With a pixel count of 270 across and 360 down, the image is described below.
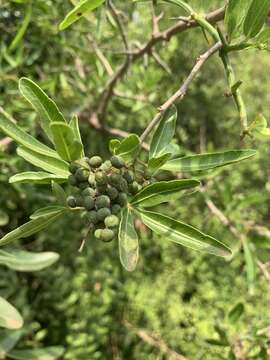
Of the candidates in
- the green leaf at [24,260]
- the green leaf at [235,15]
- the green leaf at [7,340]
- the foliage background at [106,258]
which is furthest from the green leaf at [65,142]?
the green leaf at [7,340]

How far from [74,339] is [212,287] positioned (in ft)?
2.71

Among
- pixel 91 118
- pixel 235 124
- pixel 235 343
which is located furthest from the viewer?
pixel 235 124

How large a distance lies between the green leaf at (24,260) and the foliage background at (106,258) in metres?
0.25

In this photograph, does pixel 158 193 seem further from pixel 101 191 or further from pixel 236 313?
pixel 236 313

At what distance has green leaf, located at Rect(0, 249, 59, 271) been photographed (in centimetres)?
127

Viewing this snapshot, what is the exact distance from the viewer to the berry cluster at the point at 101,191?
710 millimetres

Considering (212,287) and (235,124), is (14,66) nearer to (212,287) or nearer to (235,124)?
(212,287)

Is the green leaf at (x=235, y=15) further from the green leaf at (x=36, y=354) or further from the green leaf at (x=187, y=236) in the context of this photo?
the green leaf at (x=36, y=354)

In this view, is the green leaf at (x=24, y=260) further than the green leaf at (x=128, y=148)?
Yes

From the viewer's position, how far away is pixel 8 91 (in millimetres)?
1703

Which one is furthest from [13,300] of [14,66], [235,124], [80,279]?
[235,124]

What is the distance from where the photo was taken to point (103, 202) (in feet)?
2.32

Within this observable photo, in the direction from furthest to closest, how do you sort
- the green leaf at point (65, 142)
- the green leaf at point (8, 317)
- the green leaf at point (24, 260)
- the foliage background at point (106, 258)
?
1. the foliage background at point (106, 258)
2. the green leaf at point (24, 260)
3. the green leaf at point (8, 317)
4. the green leaf at point (65, 142)

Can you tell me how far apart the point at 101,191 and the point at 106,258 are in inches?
67.6
